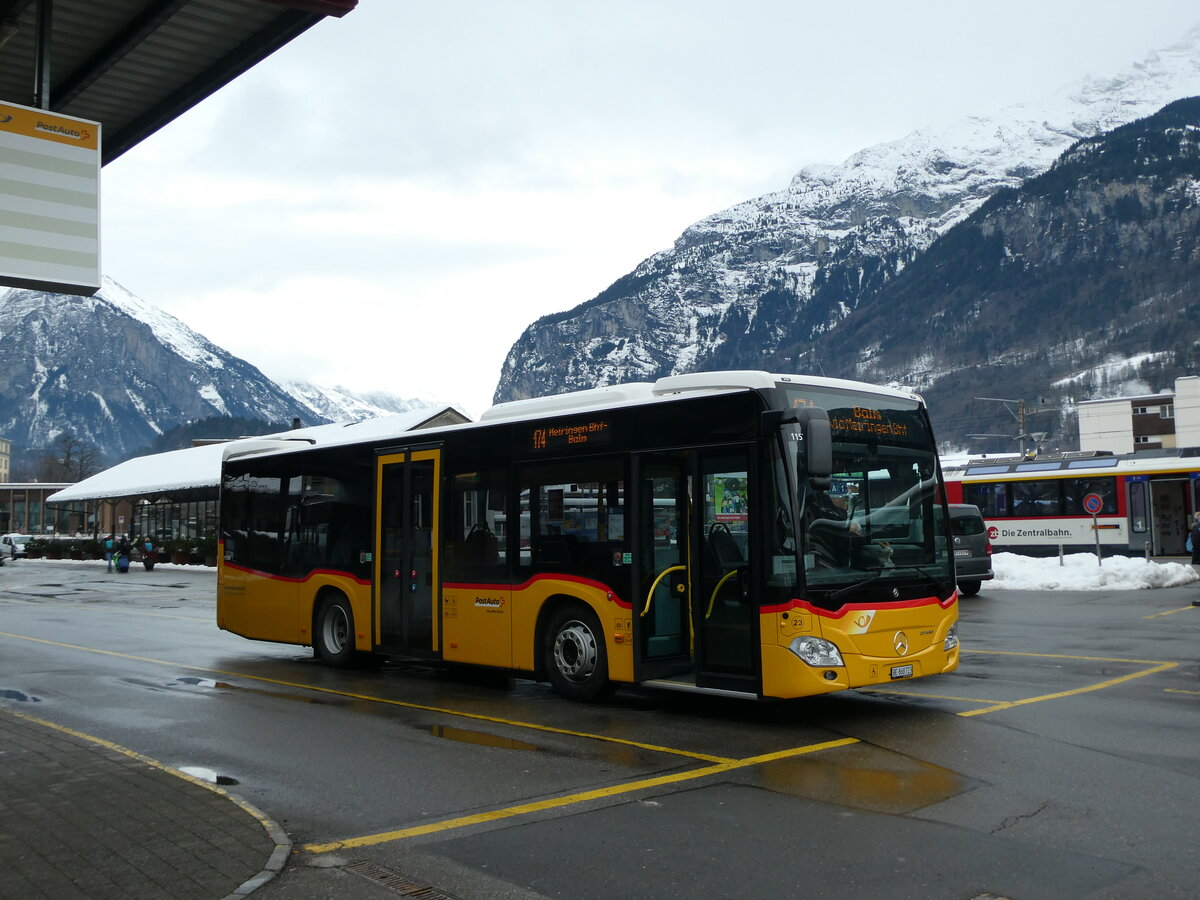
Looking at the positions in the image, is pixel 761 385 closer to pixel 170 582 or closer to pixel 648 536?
pixel 648 536

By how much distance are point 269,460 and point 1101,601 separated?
52.8 ft

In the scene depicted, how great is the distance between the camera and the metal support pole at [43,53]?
7602 millimetres

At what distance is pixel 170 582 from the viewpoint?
126 ft

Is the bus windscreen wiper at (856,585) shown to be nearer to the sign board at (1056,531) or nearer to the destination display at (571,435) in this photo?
the destination display at (571,435)

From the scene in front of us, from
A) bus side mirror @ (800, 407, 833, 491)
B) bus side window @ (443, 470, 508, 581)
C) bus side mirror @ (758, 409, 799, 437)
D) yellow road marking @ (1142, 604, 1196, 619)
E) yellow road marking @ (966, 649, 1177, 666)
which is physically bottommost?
yellow road marking @ (1142, 604, 1196, 619)

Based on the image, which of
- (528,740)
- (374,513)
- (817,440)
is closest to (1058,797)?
(817,440)

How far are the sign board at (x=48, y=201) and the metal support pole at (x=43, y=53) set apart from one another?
114 mm

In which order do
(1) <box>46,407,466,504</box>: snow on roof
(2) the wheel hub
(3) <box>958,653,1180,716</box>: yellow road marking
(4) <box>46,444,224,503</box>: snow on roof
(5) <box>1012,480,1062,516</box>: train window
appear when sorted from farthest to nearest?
(4) <box>46,444,224,503</box>: snow on roof < (1) <box>46,407,466,504</box>: snow on roof < (5) <box>1012,480,1062,516</box>: train window < (2) the wheel hub < (3) <box>958,653,1180,716</box>: yellow road marking

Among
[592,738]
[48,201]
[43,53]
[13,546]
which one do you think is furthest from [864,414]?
[13,546]

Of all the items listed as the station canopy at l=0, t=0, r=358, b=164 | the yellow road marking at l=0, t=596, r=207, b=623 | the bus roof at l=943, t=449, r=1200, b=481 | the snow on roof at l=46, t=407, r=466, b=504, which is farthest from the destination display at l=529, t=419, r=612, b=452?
the snow on roof at l=46, t=407, r=466, b=504

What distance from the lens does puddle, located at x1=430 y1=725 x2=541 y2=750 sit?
8711 mm

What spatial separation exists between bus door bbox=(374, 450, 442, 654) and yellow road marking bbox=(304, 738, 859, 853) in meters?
5.15

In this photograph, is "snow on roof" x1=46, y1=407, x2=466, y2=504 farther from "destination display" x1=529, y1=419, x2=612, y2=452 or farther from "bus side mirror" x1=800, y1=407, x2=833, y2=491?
"bus side mirror" x1=800, y1=407, x2=833, y2=491

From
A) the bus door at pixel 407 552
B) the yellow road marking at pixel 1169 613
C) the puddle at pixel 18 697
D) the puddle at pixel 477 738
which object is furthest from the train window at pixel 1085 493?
the puddle at pixel 18 697
